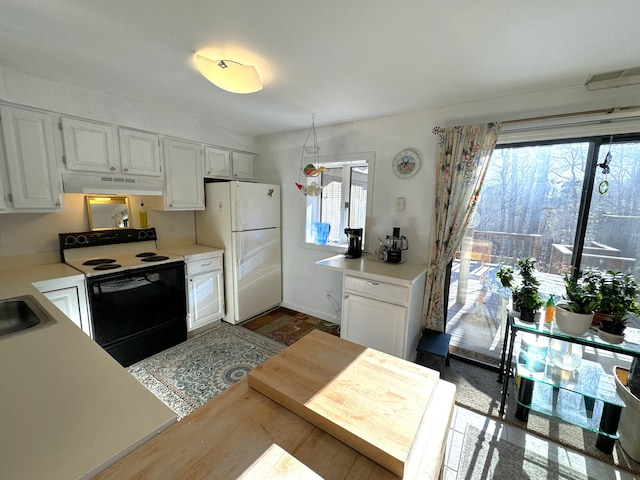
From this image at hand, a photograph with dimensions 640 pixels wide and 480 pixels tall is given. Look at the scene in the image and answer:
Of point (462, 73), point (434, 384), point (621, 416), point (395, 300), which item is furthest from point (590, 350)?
point (462, 73)

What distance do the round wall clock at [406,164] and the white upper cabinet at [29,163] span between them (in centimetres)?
285

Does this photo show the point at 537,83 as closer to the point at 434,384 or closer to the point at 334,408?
the point at 434,384

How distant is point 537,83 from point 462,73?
590mm

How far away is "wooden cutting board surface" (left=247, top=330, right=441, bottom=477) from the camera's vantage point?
2.35 ft

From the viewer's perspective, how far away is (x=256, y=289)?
3.28 m

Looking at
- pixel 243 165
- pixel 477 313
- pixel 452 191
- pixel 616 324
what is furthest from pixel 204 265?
pixel 616 324

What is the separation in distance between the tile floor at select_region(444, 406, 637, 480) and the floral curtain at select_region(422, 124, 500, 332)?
30.5 inches

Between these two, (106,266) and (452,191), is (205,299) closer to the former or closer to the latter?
(106,266)

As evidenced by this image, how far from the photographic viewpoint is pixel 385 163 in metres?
2.68

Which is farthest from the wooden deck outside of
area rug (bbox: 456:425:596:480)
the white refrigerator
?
the white refrigerator

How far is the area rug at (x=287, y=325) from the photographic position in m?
2.92

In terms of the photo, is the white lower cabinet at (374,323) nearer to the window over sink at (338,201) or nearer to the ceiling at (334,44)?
the window over sink at (338,201)

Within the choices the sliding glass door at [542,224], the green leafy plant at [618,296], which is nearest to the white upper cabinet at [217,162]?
the sliding glass door at [542,224]

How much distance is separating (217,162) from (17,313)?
2.16 meters
